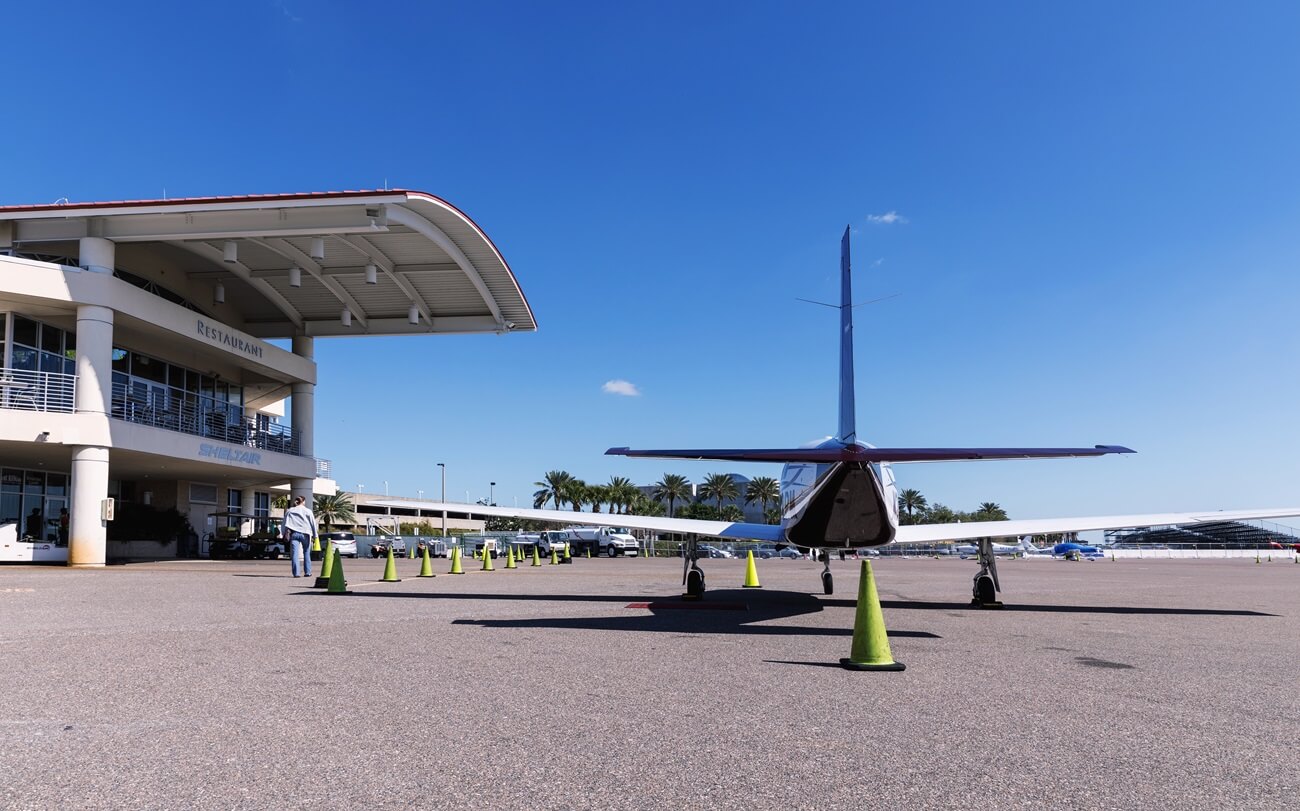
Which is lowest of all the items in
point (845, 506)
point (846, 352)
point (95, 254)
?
point (845, 506)

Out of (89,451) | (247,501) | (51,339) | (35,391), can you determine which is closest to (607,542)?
(247,501)

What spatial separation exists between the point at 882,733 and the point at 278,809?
316 cm

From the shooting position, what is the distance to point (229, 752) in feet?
14.4

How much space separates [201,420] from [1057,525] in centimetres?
3517

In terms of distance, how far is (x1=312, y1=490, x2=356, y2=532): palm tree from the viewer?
78.4 meters

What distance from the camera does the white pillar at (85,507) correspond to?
1048 inches

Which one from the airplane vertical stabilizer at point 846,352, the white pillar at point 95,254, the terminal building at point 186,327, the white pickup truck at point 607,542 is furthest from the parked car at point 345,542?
the airplane vertical stabilizer at point 846,352

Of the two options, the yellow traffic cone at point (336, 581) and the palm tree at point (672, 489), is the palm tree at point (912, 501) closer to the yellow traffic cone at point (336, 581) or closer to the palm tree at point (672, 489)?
the palm tree at point (672, 489)

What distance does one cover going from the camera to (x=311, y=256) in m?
32.6

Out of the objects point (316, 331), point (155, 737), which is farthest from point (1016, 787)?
point (316, 331)

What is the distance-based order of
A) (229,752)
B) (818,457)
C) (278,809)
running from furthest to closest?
(818,457), (229,752), (278,809)

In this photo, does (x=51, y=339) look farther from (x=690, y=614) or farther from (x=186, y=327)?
(x=690, y=614)

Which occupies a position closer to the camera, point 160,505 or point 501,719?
point 501,719

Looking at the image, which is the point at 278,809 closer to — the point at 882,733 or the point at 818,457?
the point at 882,733
